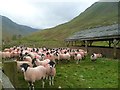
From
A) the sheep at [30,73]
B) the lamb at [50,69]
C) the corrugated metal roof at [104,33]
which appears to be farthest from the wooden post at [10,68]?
the corrugated metal roof at [104,33]

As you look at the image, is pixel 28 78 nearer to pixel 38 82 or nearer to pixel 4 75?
pixel 38 82

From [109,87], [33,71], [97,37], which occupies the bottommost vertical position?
[109,87]

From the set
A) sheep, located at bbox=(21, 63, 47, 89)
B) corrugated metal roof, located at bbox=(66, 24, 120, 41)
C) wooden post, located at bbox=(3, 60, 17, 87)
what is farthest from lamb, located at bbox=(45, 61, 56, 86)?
corrugated metal roof, located at bbox=(66, 24, 120, 41)

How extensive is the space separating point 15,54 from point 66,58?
14.8ft

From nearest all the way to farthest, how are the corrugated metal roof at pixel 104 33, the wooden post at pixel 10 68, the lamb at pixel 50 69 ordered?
the wooden post at pixel 10 68 → the lamb at pixel 50 69 → the corrugated metal roof at pixel 104 33

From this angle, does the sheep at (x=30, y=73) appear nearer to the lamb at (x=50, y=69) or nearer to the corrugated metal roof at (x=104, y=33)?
the lamb at (x=50, y=69)

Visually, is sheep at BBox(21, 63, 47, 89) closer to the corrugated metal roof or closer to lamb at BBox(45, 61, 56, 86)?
lamb at BBox(45, 61, 56, 86)

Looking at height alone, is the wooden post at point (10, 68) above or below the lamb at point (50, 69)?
above

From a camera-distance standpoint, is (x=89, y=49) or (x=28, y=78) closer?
(x=28, y=78)

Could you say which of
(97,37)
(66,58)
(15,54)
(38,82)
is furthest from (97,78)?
(97,37)

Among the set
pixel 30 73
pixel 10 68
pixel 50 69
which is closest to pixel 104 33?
pixel 50 69

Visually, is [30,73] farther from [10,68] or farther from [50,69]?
[10,68]

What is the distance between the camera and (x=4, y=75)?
5848 mm

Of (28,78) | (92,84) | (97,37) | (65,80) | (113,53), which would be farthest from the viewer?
(97,37)
